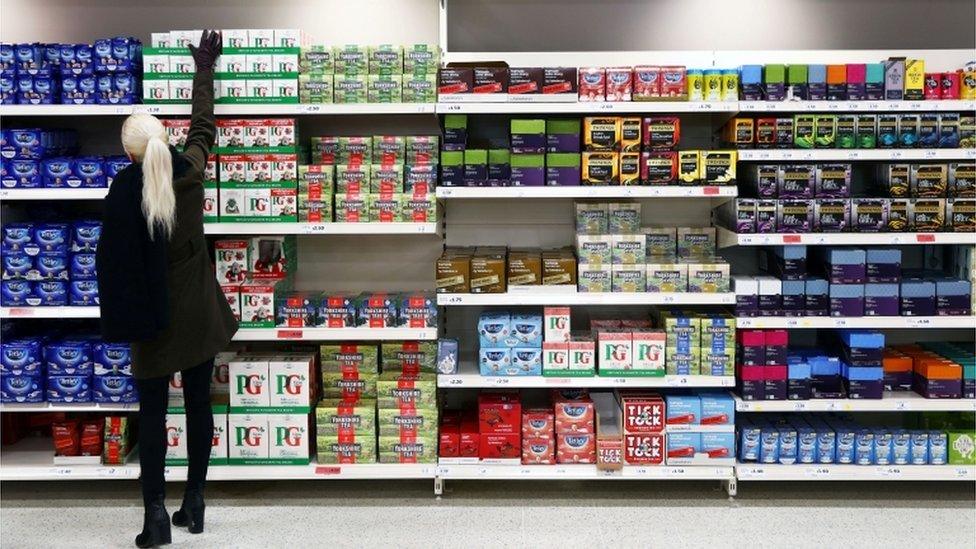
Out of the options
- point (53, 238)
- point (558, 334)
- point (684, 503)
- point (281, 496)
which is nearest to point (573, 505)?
point (684, 503)

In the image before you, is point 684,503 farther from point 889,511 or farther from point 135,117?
point 135,117

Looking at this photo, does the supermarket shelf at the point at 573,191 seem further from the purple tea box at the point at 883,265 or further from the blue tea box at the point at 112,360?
the blue tea box at the point at 112,360

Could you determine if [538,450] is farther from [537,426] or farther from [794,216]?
[794,216]

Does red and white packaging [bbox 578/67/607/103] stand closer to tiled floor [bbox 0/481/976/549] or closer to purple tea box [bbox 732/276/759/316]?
purple tea box [bbox 732/276/759/316]

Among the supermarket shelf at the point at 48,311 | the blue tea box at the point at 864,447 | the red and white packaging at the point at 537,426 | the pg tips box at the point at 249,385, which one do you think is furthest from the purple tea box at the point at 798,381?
the supermarket shelf at the point at 48,311

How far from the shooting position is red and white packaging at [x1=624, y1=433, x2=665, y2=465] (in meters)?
4.20

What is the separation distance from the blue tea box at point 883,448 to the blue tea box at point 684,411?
33.7 inches

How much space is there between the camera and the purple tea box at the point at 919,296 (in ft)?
13.7

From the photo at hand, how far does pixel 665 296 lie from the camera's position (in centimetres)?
417

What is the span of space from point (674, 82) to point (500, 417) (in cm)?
179

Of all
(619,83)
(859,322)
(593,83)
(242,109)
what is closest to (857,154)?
Answer: (859,322)

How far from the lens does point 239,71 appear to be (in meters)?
4.14

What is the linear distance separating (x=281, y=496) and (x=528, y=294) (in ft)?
5.13

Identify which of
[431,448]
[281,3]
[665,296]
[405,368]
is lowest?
[431,448]
